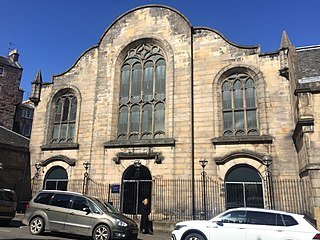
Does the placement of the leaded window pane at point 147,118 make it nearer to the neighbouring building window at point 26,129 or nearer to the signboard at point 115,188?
the signboard at point 115,188

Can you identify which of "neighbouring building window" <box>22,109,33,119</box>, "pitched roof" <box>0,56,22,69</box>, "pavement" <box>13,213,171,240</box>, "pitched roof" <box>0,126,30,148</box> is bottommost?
"pavement" <box>13,213,171,240</box>

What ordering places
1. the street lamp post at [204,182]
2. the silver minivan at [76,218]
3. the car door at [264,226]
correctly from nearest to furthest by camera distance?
the car door at [264,226], the silver minivan at [76,218], the street lamp post at [204,182]

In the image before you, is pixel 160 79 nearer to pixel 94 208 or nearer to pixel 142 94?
pixel 142 94

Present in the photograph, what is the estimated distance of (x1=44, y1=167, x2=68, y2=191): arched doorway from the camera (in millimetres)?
18938

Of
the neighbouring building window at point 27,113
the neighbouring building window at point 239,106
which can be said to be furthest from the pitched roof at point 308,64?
the neighbouring building window at point 27,113

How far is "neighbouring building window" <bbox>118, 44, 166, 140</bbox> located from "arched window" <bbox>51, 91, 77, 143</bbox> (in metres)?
3.90

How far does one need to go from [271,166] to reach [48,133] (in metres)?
15.7

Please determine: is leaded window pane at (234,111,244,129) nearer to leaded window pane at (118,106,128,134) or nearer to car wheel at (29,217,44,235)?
leaded window pane at (118,106,128,134)

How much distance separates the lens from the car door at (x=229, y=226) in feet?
27.5

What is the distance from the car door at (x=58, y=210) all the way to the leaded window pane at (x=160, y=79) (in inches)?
383

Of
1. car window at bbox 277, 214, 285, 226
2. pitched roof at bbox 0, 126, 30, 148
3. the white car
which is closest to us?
the white car

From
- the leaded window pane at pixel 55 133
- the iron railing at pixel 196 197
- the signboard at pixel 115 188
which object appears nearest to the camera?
the iron railing at pixel 196 197

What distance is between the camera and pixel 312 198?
1128 centimetres

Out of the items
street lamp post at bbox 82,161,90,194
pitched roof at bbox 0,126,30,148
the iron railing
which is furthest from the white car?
pitched roof at bbox 0,126,30,148
